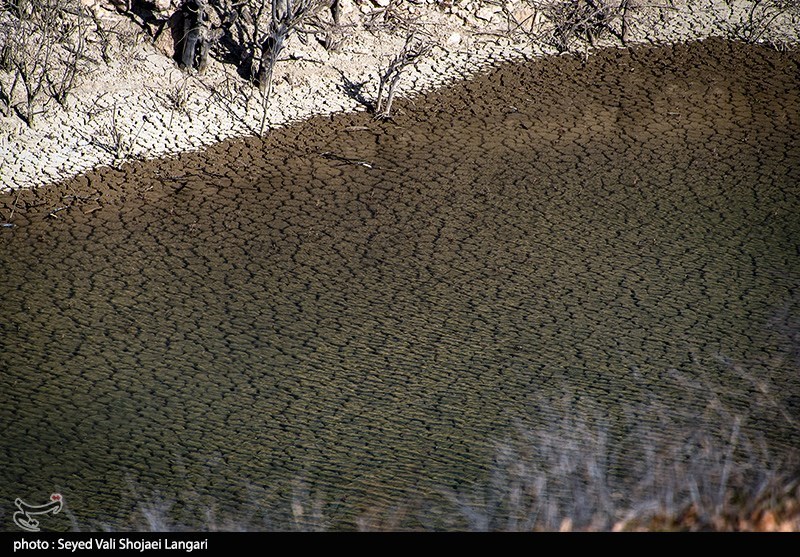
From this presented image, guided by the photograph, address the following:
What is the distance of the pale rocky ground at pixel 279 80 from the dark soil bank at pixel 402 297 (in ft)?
0.84

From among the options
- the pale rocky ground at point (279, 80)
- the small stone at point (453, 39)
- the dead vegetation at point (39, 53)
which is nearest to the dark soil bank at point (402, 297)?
the pale rocky ground at point (279, 80)

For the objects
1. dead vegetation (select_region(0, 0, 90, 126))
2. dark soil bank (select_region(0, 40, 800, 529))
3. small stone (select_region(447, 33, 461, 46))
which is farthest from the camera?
small stone (select_region(447, 33, 461, 46))

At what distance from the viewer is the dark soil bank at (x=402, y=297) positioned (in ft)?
11.5

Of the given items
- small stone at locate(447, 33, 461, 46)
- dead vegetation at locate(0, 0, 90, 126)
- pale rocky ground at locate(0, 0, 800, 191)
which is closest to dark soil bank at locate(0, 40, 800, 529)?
pale rocky ground at locate(0, 0, 800, 191)

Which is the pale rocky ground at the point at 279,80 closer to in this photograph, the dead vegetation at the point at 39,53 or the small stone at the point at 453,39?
the small stone at the point at 453,39

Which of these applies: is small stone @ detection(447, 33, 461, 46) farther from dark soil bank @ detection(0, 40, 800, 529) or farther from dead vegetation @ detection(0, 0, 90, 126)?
dead vegetation @ detection(0, 0, 90, 126)

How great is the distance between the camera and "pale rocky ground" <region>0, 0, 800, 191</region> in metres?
5.94

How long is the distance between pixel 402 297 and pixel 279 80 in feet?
9.42

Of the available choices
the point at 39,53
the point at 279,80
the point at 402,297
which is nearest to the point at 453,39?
the point at 279,80

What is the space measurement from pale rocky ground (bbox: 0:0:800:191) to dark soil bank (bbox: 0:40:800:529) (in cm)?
25

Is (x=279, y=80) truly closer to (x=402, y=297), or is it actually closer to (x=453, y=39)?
(x=453, y=39)

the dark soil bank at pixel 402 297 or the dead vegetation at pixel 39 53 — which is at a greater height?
the dead vegetation at pixel 39 53

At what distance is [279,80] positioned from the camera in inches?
268

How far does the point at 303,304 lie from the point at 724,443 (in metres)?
2.18
